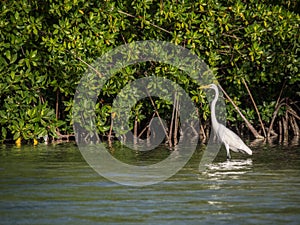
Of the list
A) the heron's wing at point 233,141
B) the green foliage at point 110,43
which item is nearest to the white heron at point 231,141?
the heron's wing at point 233,141

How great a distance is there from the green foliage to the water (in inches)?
83.3

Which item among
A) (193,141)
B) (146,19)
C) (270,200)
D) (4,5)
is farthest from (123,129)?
(270,200)

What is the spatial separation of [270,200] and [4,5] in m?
6.36

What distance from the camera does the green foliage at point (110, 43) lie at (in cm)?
1286

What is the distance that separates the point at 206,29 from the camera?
521 inches

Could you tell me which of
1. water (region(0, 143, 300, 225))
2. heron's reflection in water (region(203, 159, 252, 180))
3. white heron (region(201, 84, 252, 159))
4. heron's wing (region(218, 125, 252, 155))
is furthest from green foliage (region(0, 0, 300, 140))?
heron's reflection in water (region(203, 159, 252, 180))

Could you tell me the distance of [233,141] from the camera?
39.2 feet

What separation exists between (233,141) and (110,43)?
2.82 metres

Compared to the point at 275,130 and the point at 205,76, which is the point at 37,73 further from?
the point at 275,130

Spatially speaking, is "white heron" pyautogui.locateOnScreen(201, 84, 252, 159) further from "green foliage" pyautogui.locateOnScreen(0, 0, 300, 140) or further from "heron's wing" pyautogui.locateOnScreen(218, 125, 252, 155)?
"green foliage" pyautogui.locateOnScreen(0, 0, 300, 140)

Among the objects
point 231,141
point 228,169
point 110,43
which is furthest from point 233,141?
point 110,43

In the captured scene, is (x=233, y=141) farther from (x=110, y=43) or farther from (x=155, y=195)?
(x=155, y=195)

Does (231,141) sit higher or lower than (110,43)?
lower

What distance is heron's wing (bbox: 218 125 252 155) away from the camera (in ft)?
38.6
